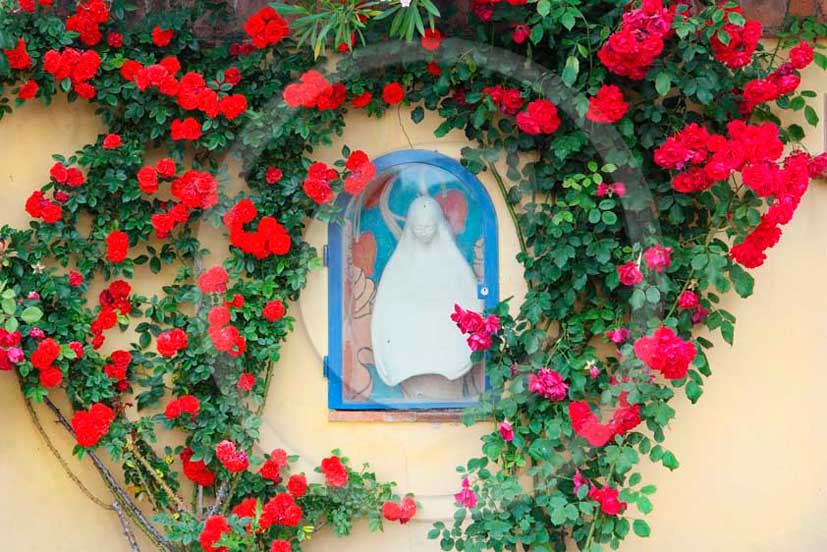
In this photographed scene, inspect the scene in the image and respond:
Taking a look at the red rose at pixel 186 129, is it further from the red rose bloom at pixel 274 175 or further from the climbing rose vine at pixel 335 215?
the red rose bloom at pixel 274 175

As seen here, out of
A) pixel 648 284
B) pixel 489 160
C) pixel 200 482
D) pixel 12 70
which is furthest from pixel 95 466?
pixel 648 284

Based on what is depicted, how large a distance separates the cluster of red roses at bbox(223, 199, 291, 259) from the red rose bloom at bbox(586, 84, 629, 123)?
112 centimetres

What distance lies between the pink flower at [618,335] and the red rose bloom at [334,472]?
1011 millimetres

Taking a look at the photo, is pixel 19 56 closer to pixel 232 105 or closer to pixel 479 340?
pixel 232 105

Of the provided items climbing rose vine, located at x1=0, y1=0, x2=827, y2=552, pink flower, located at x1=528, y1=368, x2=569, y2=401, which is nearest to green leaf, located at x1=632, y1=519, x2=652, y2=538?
climbing rose vine, located at x1=0, y1=0, x2=827, y2=552

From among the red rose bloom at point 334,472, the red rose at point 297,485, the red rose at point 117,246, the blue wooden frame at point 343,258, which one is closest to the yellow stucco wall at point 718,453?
the blue wooden frame at point 343,258

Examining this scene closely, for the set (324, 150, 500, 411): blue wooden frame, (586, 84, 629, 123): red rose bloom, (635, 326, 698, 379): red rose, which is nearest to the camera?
(635, 326, 698, 379): red rose

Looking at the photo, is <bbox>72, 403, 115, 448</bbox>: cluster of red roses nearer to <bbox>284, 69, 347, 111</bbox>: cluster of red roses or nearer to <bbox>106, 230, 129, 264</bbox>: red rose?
<bbox>106, 230, 129, 264</bbox>: red rose

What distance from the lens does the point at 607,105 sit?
3162 millimetres

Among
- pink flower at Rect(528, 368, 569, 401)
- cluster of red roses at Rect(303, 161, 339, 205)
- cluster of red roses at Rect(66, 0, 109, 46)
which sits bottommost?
pink flower at Rect(528, 368, 569, 401)

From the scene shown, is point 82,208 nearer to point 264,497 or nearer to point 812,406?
point 264,497

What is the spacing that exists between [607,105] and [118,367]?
6.18 feet

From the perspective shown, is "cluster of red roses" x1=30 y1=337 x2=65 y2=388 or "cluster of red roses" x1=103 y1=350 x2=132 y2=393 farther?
"cluster of red roses" x1=103 y1=350 x2=132 y2=393

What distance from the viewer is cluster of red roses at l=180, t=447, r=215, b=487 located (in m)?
3.40
